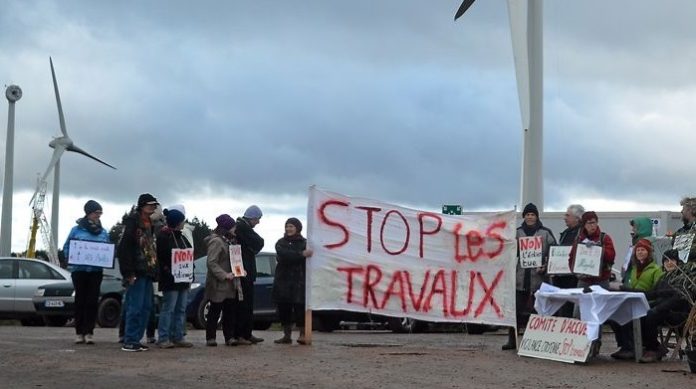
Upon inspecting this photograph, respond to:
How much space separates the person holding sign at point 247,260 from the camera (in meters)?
14.9

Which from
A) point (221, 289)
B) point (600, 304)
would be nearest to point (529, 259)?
point (600, 304)

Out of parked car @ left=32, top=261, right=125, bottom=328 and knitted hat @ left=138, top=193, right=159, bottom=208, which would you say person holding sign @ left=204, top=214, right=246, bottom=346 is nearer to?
knitted hat @ left=138, top=193, right=159, bottom=208

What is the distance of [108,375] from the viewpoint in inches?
429

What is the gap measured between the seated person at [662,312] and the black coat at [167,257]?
517cm

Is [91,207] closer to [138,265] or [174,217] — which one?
[174,217]

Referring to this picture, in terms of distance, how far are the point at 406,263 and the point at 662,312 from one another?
3165 millimetres

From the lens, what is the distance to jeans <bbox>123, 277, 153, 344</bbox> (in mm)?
13617

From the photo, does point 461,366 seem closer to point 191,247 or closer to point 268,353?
point 268,353

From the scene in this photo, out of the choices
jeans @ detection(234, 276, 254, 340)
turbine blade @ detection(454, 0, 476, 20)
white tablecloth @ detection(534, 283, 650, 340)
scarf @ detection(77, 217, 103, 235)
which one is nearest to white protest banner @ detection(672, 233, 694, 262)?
white tablecloth @ detection(534, 283, 650, 340)

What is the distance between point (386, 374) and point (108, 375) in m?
2.50

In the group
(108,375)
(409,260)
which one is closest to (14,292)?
(409,260)

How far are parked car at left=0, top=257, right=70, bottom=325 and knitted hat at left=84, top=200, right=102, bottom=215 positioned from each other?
8.33m

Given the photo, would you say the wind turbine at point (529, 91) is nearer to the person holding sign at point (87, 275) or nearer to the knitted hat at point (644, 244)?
the knitted hat at point (644, 244)

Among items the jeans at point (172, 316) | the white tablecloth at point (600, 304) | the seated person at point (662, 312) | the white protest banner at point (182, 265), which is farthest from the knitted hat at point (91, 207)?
the seated person at point (662, 312)
